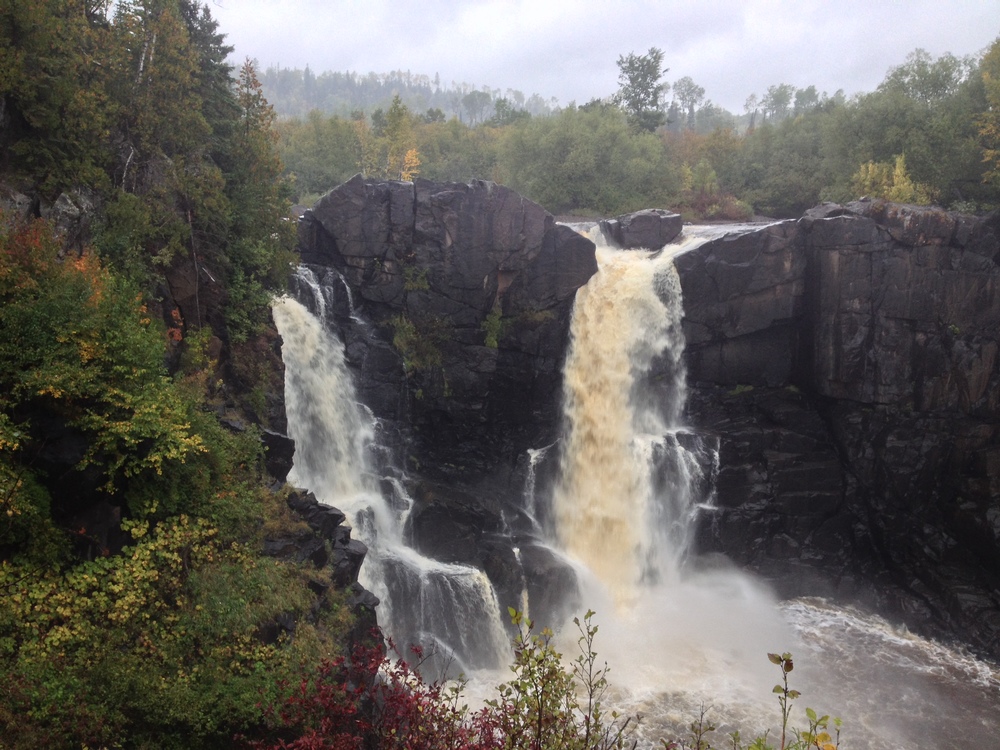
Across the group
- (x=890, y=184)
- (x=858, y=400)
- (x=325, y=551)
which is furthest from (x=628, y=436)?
(x=890, y=184)

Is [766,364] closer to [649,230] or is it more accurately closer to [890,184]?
[649,230]

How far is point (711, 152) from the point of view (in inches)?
1886

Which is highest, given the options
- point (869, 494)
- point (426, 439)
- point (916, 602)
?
point (426, 439)

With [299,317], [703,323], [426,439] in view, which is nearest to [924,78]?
[703,323]

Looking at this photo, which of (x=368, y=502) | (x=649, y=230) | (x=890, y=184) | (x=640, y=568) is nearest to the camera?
(x=368, y=502)

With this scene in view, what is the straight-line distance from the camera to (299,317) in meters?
22.0

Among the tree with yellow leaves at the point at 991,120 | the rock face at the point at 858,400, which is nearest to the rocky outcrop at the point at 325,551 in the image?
the rock face at the point at 858,400

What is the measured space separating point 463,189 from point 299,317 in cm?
795

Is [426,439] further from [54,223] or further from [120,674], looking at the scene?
[120,674]

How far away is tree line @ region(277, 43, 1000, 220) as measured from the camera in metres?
29.3

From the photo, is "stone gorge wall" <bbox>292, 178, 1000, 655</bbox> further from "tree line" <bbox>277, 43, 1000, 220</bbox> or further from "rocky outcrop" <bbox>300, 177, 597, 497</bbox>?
"tree line" <bbox>277, 43, 1000, 220</bbox>

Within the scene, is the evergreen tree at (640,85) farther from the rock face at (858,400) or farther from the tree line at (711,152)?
the rock face at (858,400)

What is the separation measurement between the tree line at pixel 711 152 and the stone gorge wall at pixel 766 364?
5789mm

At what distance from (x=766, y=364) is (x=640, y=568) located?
371 inches
